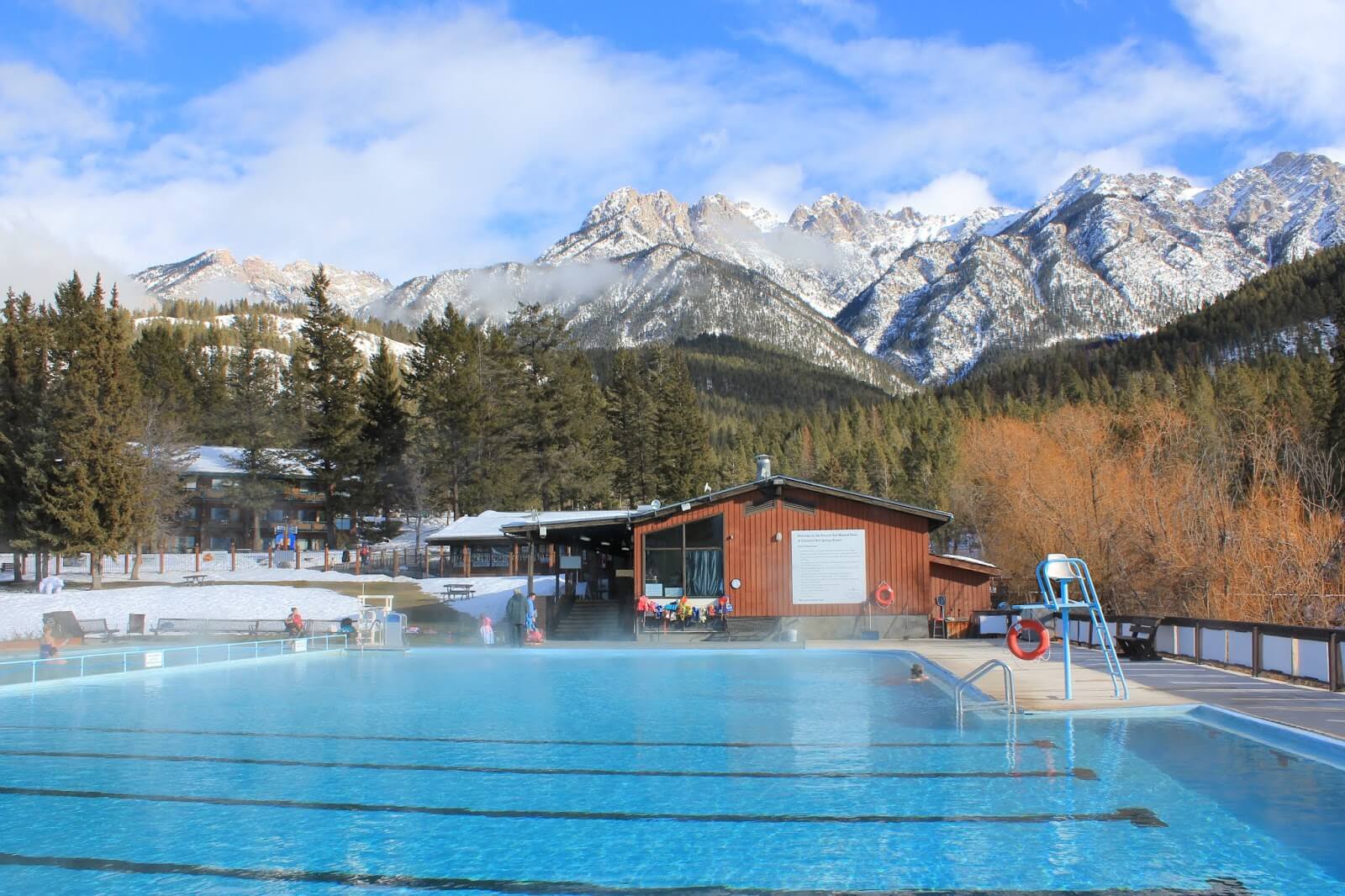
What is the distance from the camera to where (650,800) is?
28.0 feet

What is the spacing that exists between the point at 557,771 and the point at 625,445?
173 feet

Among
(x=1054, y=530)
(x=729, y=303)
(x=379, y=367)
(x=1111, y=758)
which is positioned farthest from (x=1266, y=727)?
(x=729, y=303)

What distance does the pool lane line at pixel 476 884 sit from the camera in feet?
19.7

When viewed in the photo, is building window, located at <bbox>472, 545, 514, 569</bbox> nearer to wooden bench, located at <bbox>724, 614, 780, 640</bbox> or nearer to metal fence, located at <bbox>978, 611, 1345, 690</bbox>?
wooden bench, located at <bbox>724, 614, 780, 640</bbox>

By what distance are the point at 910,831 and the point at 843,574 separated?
60.8 ft

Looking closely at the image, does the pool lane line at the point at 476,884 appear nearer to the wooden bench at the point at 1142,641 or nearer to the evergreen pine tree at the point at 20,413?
the wooden bench at the point at 1142,641

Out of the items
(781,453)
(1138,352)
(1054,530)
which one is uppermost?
(1138,352)

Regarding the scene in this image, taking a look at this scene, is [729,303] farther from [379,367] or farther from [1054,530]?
[1054,530]

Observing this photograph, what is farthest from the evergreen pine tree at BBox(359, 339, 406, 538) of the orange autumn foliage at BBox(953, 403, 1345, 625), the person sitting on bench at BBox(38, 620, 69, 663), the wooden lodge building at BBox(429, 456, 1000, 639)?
the orange autumn foliage at BBox(953, 403, 1345, 625)

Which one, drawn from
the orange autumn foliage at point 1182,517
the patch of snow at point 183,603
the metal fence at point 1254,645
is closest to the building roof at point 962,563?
the orange autumn foliage at point 1182,517

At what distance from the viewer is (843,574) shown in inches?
1013

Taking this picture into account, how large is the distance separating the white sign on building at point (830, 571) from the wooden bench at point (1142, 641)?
8276mm

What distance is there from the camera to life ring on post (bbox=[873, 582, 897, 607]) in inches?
997

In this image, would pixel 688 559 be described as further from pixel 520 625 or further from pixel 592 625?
pixel 520 625
